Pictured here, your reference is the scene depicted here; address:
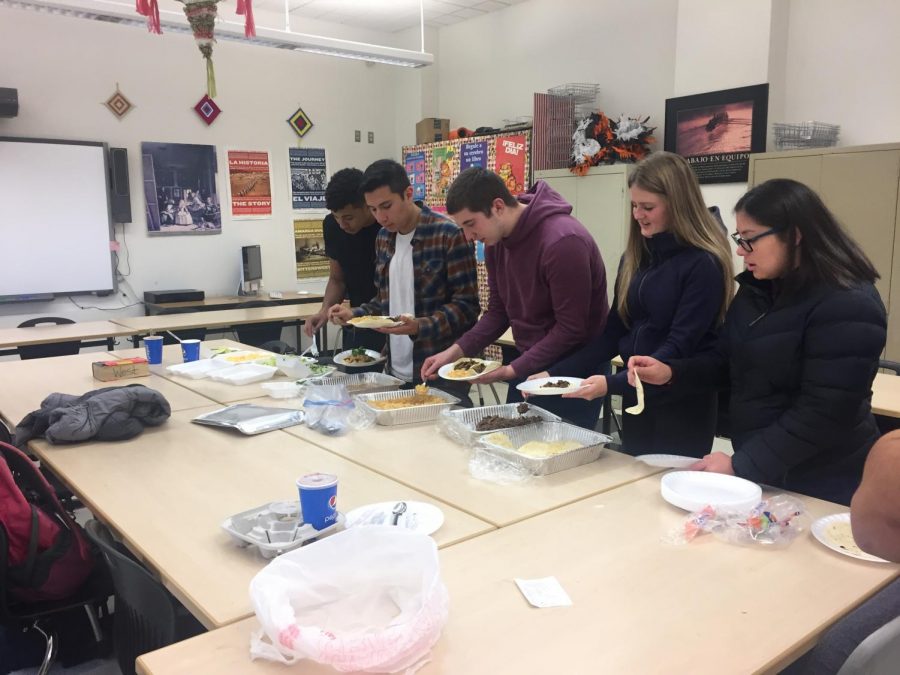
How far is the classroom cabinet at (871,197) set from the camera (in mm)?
3881

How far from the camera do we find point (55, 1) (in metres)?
3.88

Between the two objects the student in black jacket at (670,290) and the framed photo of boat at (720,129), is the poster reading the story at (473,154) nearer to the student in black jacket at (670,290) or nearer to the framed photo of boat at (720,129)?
the framed photo of boat at (720,129)

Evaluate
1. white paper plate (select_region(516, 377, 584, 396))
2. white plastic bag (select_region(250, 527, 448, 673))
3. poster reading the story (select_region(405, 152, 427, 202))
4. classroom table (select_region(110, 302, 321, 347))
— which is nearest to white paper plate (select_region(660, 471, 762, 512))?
white paper plate (select_region(516, 377, 584, 396))

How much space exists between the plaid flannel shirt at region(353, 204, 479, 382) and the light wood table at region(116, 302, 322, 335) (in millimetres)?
2603

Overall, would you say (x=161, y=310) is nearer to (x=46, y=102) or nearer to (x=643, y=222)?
(x=46, y=102)

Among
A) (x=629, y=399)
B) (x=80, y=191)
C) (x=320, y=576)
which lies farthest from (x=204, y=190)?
(x=320, y=576)

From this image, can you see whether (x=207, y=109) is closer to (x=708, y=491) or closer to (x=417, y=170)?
(x=417, y=170)

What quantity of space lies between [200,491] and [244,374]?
1.29 metres

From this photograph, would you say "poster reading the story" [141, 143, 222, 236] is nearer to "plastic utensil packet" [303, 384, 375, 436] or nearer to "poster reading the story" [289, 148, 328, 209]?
"poster reading the story" [289, 148, 328, 209]

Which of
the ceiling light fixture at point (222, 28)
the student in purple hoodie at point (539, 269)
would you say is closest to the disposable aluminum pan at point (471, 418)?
the student in purple hoodie at point (539, 269)

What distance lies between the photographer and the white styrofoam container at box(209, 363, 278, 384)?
3012 mm

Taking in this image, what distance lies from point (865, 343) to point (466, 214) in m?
1.28

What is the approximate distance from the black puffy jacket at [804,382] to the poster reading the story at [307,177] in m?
5.61

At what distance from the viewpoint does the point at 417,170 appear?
6.76 meters
